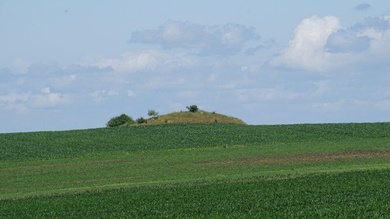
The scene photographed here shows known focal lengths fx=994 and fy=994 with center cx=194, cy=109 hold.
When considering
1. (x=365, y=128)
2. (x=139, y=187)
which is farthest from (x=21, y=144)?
(x=139, y=187)

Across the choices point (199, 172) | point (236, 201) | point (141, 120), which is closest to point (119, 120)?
point (141, 120)

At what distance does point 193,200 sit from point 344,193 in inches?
226

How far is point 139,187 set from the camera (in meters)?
46.2

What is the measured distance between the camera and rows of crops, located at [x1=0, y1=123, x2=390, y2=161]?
255 feet

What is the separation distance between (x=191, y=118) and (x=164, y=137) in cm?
2327

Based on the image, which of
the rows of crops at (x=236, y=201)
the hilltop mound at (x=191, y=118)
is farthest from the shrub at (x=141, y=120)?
the rows of crops at (x=236, y=201)

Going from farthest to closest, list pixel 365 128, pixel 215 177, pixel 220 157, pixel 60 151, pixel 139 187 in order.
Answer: pixel 365 128, pixel 60 151, pixel 220 157, pixel 215 177, pixel 139 187

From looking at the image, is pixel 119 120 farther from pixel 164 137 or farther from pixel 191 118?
pixel 164 137

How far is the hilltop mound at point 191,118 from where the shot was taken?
4217 inches

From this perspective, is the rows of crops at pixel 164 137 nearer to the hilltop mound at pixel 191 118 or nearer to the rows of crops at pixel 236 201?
the hilltop mound at pixel 191 118

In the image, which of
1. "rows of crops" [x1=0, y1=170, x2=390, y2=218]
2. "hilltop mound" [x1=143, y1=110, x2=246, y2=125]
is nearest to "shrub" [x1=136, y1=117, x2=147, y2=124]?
"hilltop mound" [x1=143, y1=110, x2=246, y2=125]

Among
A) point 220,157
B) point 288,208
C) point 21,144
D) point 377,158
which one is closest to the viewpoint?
point 288,208

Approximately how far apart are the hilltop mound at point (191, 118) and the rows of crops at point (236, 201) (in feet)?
198

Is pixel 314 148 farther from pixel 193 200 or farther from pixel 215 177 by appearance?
pixel 193 200
